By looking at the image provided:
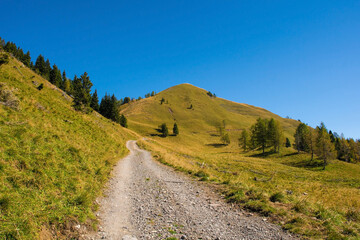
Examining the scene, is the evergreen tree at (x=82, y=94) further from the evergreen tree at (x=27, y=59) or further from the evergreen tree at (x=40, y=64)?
the evergreen tree at (x=27, y=59)

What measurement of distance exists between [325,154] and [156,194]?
179ft

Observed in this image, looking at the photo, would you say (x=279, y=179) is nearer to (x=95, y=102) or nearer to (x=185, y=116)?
(x=95, y=102)

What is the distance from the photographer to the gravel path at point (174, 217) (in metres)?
6.02

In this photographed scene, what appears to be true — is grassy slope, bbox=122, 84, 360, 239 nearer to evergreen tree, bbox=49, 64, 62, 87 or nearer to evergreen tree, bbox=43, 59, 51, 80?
evergreen tree, bbox=49, 64, 62, 87

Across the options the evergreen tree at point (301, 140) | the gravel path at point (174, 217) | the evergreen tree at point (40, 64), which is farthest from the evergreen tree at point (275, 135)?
the evergreen tree at point (40, 64)

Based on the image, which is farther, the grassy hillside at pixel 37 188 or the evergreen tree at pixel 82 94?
the evergreen tree at pixel 82 94

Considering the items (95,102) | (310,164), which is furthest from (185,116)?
(310,164)

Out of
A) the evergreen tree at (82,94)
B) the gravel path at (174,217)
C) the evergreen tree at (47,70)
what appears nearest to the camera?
the gravel path at (174,217)

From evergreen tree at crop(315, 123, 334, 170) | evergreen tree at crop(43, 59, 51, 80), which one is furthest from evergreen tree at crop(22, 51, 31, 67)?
evergreen tree at crop(315, 123, 334, 170)

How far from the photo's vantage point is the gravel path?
19.8 feet

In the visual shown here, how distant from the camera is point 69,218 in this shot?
5859 millimetres

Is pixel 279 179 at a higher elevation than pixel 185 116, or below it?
below

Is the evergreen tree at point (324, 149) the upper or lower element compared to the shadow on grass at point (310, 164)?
upper

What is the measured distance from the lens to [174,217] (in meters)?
7.46
